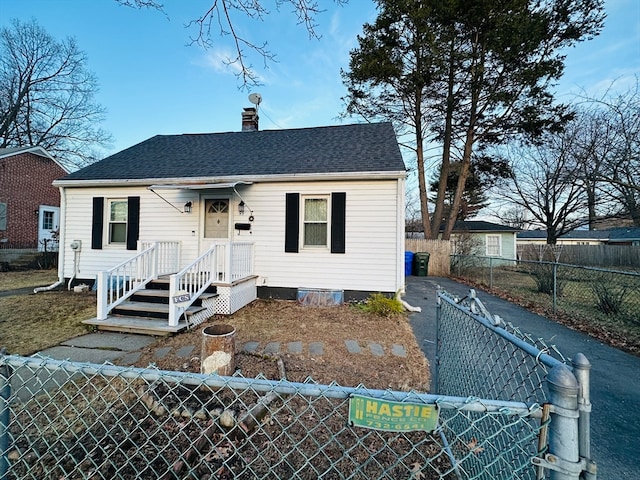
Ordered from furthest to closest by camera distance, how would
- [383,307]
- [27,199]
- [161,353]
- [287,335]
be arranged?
[27,199], [383,307], [287,335], [161,353]

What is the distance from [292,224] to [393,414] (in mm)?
6548

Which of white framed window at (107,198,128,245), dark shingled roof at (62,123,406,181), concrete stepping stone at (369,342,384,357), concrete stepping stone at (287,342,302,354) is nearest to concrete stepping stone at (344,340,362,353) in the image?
concrete stepping stone at (369,342,384,357)

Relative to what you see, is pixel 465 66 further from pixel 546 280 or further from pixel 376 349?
pixel 376 349

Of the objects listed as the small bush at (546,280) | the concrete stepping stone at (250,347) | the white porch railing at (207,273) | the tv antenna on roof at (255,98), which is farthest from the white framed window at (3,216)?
the small bush at (546,280)

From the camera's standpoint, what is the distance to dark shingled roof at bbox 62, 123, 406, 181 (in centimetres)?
755

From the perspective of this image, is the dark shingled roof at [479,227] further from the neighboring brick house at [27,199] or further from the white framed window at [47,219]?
the white framed window at [47,219]

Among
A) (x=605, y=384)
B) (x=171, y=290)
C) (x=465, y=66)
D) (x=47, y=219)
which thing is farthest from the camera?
(x=47, y=219)

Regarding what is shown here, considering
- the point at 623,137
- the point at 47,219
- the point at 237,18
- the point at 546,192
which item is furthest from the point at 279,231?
A: the point at 546,192

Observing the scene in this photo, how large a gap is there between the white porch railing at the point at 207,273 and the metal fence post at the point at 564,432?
5.33m

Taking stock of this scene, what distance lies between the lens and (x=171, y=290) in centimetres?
508

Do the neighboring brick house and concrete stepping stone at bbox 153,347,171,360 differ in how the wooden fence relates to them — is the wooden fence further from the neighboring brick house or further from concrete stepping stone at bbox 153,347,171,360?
the neighboring brick house

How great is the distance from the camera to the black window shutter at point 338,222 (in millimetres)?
7125

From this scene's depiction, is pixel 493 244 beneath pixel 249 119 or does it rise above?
beneath

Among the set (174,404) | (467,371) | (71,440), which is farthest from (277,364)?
(467,371)
